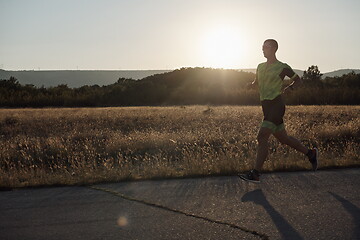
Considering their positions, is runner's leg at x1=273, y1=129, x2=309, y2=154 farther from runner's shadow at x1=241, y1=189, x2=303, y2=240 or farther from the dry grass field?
runner's shadow at x1=241, y1=189, x2=303, y2=240

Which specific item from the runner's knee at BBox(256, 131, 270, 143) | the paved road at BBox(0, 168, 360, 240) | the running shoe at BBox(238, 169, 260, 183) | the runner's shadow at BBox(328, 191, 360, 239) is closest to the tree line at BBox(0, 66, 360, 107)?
the runner's knee at BBox(256, 131, 270, 143)

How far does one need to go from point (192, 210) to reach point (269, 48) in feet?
8.65

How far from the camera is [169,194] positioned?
5.07 m

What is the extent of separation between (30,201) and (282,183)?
3.16 metres

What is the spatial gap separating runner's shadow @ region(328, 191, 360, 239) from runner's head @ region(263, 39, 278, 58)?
2066 millimetres

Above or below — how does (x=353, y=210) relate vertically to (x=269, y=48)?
below

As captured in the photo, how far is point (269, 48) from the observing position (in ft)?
19.1

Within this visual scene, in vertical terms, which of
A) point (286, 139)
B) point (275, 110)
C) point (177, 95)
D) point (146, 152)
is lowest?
point (146, 152)

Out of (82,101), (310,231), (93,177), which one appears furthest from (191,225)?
(82,101)

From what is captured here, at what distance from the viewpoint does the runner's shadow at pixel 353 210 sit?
3.76 m

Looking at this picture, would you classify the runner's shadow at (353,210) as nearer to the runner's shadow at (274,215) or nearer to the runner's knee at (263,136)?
the runner's shadow at (274,215)

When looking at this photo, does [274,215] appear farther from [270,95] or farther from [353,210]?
[270,95]

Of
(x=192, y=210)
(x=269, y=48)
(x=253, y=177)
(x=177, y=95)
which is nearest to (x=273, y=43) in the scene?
(x=269, y=48)

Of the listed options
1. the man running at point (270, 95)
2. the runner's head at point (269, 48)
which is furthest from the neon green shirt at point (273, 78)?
the runner's head at point (269, 48)
